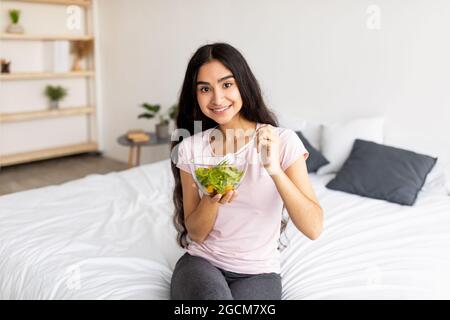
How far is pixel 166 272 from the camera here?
1.64m

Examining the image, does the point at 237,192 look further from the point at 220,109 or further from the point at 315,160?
the point at 315,160

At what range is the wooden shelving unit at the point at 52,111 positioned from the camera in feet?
13.9

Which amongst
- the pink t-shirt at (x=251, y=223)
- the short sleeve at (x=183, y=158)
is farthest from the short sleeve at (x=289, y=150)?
the short sleeve at (x=183, y=158)

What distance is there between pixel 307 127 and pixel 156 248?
1539mm

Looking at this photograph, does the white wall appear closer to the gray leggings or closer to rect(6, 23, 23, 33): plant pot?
rect(6, 23, 23, 33): plant pot

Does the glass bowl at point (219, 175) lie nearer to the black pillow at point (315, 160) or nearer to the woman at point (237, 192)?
the woman at point (237, 192)

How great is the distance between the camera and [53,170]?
444cm

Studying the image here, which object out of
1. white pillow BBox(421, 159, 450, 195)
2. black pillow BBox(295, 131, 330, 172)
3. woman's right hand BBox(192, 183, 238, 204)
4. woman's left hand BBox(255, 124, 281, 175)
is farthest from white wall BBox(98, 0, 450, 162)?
woman's right hand BBox(192, 183, 238, 204)

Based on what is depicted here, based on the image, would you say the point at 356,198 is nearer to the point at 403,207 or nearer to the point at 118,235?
the point at 403,207

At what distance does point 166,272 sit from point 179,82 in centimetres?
256

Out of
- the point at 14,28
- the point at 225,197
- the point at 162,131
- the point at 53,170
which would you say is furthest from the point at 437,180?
the point at 14,28

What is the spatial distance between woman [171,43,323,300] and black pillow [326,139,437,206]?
1.11m

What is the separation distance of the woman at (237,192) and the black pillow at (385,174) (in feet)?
3.63

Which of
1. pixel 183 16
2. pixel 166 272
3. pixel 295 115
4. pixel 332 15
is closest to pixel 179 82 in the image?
pixel 183 16
